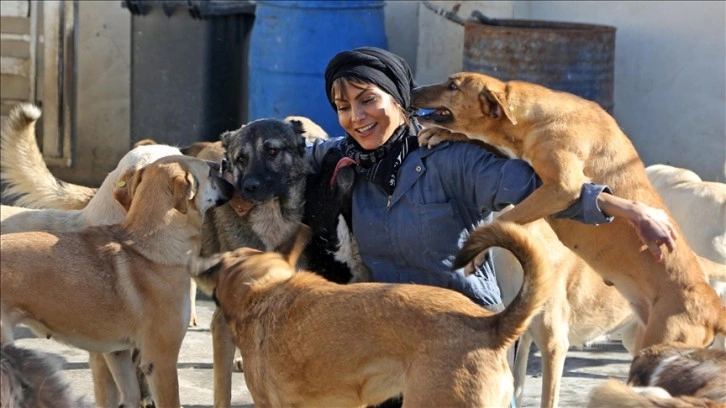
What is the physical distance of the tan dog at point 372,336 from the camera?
3.58 metres

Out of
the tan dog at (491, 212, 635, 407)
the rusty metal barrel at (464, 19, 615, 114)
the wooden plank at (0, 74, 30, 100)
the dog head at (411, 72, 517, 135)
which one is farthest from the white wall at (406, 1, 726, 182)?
the dog head at (411, 72, 517, 135)

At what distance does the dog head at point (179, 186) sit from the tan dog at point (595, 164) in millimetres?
971

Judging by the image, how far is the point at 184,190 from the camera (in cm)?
492

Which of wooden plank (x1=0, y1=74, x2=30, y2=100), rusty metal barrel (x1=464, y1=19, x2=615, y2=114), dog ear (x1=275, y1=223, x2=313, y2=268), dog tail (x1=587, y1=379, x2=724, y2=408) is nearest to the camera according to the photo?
dog tail (x1=587, y1=379, x2=724, y2=408)

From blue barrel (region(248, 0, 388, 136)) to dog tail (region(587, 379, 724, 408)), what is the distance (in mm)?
5428

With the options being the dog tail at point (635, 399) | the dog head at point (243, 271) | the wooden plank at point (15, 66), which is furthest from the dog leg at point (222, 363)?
the wooden plank at point (15, 66)

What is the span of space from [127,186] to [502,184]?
5.97ft

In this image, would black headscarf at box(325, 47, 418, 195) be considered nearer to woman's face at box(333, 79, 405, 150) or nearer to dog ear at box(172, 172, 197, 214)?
woman's face at box(333, 79, 405, 150)

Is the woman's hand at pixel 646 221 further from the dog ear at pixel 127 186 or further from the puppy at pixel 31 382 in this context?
the dog ear at pixel 127 186

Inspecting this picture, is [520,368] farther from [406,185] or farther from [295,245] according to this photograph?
[295,245]

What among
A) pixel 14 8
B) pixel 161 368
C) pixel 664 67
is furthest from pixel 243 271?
pixel 14 8

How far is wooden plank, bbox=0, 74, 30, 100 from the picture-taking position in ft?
33.1

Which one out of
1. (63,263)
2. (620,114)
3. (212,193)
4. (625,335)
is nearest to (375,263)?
(212,193)

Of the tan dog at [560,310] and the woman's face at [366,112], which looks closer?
the woman's face at [366,112]
